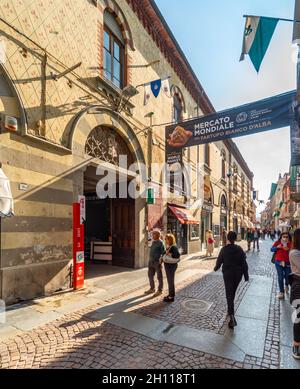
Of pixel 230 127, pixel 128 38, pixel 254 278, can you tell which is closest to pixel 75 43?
pixel 128 38

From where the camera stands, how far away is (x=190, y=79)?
1553cm

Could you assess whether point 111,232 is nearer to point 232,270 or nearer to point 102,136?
point 102,136

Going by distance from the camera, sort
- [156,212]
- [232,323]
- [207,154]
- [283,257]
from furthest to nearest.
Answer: [207,154] → [156,212] → [283,257] → [232,323]

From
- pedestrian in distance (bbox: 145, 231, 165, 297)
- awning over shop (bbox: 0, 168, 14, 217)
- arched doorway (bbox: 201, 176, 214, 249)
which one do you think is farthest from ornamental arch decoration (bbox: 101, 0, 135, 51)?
arched doorway (bbox: 201, 176, 214, 249)

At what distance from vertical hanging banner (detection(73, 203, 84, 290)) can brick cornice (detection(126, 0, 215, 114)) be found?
30.3 ft

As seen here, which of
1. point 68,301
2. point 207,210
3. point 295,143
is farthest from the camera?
point 207,210

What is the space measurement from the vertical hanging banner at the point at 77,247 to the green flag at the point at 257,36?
664 centimetres

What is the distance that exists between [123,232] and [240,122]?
21.9ft

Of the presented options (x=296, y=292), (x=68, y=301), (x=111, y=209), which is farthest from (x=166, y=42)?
(x=296, y=292)

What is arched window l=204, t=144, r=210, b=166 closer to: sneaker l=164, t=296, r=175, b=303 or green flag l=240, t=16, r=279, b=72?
green flag l=240, t=16, r=279, b=72

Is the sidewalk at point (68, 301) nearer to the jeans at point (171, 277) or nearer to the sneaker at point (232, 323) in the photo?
the jeans at point (171, 277)

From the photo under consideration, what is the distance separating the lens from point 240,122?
900 centimetres

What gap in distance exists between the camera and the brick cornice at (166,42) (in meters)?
10.4

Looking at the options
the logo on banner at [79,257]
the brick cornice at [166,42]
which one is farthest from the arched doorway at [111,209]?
the brick cornice at [166,42]
